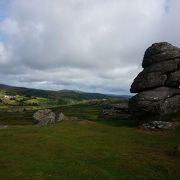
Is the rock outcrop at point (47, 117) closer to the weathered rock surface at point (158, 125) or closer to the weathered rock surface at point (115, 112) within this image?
the weathered rock surface at point (115, 112)

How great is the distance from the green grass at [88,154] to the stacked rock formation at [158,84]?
11.4 metres

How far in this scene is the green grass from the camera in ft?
121

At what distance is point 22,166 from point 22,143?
54.5ft

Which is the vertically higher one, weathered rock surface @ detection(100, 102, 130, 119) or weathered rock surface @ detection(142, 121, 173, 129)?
weathered rock surface @ detection(100, 102, 130, 119)

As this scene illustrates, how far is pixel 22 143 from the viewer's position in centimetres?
5634

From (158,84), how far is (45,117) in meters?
34.7

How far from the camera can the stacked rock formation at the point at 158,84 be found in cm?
8056

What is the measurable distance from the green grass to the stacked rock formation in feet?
37.4

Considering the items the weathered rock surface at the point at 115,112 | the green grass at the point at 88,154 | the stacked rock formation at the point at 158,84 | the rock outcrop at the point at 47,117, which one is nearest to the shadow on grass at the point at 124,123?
the stacked rock formation at the point at 158,84

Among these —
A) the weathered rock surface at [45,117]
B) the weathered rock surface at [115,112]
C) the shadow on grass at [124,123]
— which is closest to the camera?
the shadow on grass at [124,123]

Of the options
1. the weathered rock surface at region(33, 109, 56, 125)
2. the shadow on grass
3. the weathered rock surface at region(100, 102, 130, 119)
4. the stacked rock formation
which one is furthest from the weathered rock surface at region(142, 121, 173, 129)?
the weathered rock surface at region(33, 109, 56, 125)

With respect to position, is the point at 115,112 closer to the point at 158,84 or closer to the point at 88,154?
the point at 158,84

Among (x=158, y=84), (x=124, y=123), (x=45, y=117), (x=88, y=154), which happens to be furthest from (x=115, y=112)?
(x=88, y=154)

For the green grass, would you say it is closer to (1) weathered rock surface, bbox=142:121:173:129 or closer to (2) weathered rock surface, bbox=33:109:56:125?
(1) weathered rock surface, bbox=142:121:173:129
